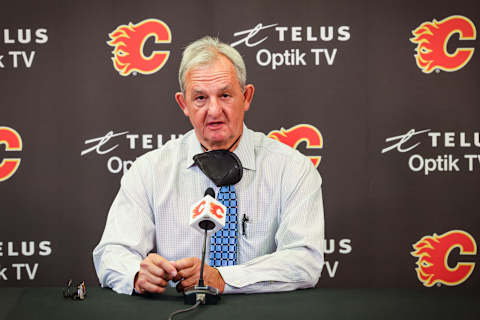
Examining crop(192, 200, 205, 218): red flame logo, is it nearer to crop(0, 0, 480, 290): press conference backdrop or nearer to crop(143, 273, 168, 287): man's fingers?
crop(143, 273, 168, 287): man's fingers

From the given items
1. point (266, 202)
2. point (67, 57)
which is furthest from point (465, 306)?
point (67, 57)

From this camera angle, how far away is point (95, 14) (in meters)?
3.20

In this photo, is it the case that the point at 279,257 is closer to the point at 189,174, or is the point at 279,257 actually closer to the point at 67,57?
the point at 189,174

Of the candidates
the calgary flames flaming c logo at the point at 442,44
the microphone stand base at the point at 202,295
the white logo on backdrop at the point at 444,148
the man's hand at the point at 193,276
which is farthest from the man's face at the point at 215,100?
the calgary flames flaming c logo at the point at 442,44

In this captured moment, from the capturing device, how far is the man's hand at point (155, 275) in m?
1.45

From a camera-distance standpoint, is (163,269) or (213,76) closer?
(163,269)

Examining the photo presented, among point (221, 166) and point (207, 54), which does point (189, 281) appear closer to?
point (221, 166)

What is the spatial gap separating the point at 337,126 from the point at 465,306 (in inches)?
77.1

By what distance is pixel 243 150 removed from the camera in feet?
6.86

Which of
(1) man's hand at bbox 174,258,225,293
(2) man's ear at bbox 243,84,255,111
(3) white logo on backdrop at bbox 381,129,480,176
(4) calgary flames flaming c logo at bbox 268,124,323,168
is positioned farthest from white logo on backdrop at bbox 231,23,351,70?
(1) man's hand at bbox 174,258,225,293

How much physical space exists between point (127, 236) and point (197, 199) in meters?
0.31

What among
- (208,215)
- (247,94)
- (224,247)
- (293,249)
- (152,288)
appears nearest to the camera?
(208,215)

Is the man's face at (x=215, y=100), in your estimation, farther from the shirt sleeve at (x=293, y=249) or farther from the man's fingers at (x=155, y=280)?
the man's fingers at (x=155, y=280)

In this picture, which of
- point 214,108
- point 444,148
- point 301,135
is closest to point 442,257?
point 444,148
